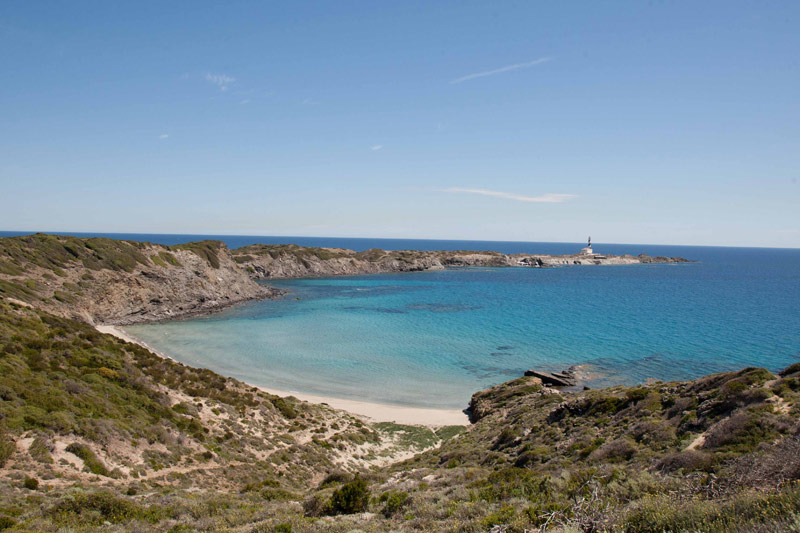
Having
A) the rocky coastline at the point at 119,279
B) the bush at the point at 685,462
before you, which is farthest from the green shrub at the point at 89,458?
the rocky coastline at the point at 119,279

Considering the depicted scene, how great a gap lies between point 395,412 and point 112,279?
186 ft

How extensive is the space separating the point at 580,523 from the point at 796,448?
6.41 metres

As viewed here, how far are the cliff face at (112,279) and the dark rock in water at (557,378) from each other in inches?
2157

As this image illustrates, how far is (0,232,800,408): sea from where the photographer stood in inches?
1560

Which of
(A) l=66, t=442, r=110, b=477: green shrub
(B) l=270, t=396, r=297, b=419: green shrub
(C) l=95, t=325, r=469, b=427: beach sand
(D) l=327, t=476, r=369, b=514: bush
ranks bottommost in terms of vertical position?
(C) l=95, t=325, r=469, b=427: beach sand

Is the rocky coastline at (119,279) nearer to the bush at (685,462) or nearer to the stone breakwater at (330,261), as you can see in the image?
the stone breakwater at (330,261)

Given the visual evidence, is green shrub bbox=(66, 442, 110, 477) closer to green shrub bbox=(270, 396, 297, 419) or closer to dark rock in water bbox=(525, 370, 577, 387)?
green shrub bbox=(270, 396, 297, 419)

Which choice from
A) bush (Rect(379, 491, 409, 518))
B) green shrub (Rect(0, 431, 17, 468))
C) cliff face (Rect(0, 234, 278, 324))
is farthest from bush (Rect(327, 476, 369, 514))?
cliff face (Rect(0, 234, 278, 324))

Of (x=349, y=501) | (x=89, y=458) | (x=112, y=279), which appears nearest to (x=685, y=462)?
(x=349, y=501)

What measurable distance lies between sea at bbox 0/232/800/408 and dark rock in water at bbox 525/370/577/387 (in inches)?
83.4

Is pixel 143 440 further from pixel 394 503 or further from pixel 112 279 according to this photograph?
pixel 112 279

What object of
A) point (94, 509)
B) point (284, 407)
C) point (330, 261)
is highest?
point (330, 261)

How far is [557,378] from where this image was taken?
3603cm

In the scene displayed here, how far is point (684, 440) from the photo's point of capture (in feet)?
49.2
